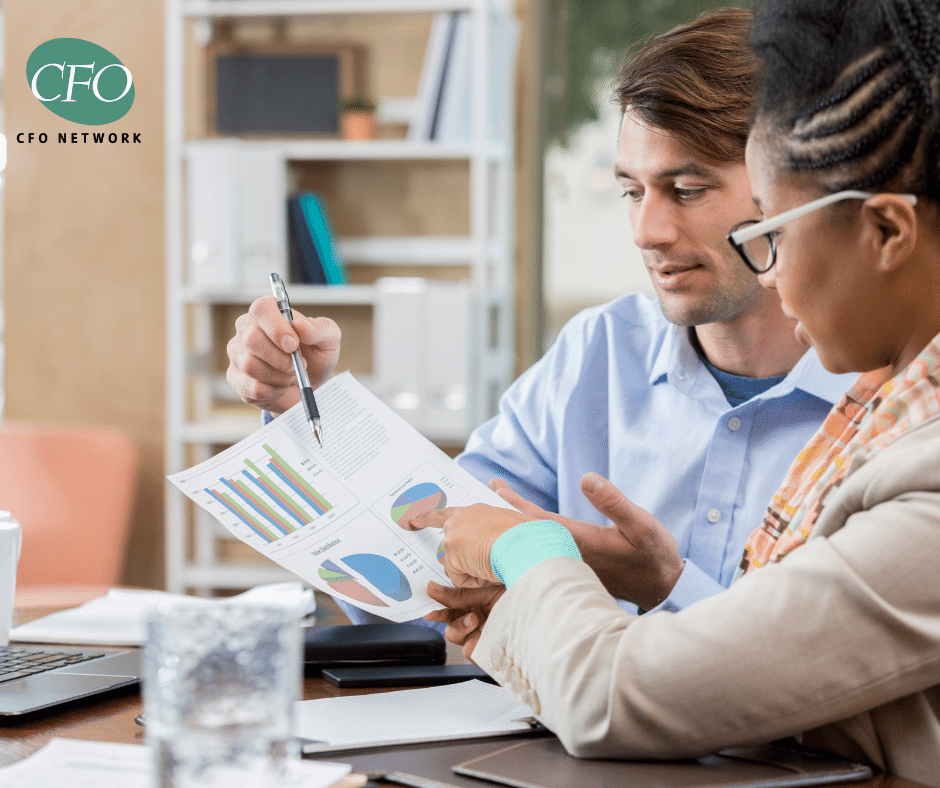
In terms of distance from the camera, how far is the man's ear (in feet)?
2.54

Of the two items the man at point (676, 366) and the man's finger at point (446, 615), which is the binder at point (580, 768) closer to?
the man's finger at point (446, 615)

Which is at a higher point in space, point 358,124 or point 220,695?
point 358,124

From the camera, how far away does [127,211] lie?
131 inches

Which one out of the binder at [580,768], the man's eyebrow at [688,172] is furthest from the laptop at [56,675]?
the man's eyebrow at [688,172]

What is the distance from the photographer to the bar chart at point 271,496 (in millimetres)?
1011

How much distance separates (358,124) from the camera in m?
3.07

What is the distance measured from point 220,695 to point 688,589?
766 mm

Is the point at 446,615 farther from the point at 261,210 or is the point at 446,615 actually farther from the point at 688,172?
the point at 261,210

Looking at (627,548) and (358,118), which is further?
(358,118)

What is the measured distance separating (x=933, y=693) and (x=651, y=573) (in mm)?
475

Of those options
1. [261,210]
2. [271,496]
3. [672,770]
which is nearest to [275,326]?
[271,496]

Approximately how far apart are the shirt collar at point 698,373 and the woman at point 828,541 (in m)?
0.48

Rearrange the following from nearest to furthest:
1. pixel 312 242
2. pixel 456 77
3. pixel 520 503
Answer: pixel 520 503 < pixel 456 77 < pixel 312 242

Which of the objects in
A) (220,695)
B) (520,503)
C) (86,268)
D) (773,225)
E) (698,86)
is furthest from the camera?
(86,268)
